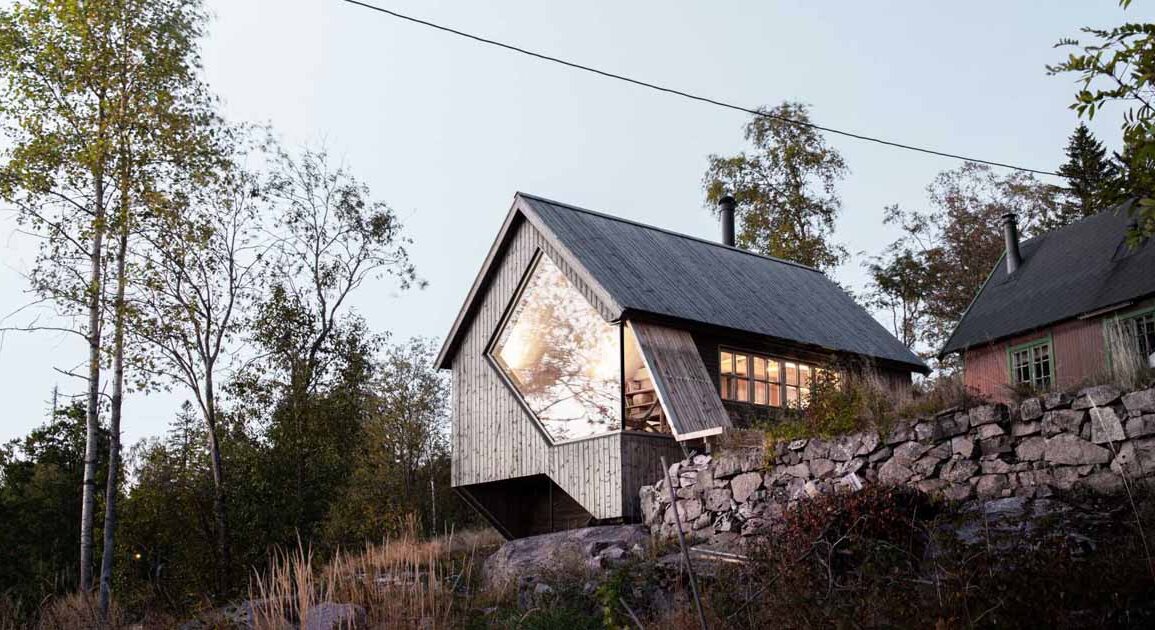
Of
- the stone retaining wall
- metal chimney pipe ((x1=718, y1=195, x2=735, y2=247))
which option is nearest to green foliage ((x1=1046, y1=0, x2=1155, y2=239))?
the stone retaining wall

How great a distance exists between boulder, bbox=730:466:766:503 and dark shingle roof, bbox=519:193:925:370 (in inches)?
119

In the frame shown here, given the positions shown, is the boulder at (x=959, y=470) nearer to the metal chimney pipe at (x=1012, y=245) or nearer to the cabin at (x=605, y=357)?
the cabin at (x=605, y=357)

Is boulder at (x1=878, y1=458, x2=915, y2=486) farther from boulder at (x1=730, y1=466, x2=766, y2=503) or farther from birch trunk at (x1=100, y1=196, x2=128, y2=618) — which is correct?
birch trunk at (x1=100, y1=196, x2=128, y2=618)

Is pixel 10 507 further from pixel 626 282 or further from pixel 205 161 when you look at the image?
pixel 626 282

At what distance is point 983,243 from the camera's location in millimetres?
31844

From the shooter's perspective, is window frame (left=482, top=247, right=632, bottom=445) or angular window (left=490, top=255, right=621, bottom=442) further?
angular window (left=490, top=255, right=621, bottom=442)

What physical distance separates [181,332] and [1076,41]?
1452 cm

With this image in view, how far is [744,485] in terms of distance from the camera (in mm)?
11820

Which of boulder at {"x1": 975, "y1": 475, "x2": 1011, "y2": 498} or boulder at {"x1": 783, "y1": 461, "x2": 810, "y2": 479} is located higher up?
boulder at {"x1": 783, "y1": 461, "x2": 810, "y2": 479}

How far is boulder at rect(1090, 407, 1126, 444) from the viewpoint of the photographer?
29.4 feet

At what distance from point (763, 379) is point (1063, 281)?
7747mm

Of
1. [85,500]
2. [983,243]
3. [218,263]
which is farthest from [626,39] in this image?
[983,243]

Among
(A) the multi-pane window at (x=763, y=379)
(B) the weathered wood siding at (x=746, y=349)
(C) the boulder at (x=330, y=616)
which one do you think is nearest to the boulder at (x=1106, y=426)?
(B) the weathered wood siding at (x=746, y=349)

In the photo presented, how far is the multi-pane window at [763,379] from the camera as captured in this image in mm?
15156
